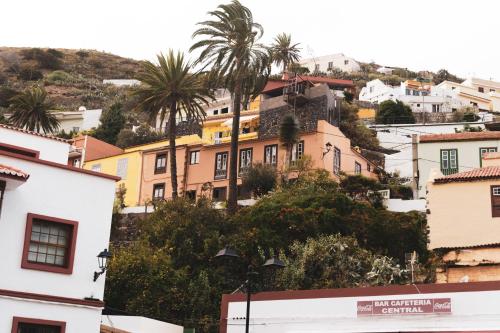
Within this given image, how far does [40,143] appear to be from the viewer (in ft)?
93.5

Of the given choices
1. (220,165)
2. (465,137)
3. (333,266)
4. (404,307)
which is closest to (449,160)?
(465,137)

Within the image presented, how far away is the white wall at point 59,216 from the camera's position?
2183 centimetres

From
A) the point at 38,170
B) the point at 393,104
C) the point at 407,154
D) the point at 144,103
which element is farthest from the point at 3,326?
Result: the point at 393,104

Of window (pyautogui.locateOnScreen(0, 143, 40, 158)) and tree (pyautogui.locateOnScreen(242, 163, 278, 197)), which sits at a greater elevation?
tree (pyautogui.locateOnScreen(242, 163, 278, 197))

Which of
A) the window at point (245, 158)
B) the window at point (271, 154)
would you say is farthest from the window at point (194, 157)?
the window at point (271, 154)

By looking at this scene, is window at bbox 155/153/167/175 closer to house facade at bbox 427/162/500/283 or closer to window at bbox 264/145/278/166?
window at bbox 264/145/278/166

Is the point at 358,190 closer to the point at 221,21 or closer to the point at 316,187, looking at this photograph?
the point at 316,187

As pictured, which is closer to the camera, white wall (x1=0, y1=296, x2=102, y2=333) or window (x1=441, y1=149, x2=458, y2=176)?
white wall (x1=0, y1=296, x2=102, y2=333)

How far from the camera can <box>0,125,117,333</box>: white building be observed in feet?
70.7

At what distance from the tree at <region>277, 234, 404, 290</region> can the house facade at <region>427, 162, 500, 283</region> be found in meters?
2.63

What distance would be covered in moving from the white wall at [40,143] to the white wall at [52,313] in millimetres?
7730

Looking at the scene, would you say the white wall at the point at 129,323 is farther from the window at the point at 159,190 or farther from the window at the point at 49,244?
the window at the point at 159,190

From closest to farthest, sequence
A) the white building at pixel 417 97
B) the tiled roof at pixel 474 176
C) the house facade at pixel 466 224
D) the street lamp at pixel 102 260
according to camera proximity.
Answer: the street lamp at pixel 102 260 → the house facade at pixel 466 224 → the tiled roof at pixel 474 176 → the white building at pixel 417 97

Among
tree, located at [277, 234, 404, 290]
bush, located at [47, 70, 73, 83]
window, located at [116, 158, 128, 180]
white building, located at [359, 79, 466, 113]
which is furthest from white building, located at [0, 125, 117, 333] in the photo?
bush, located at [47, 70, 73, 83]
